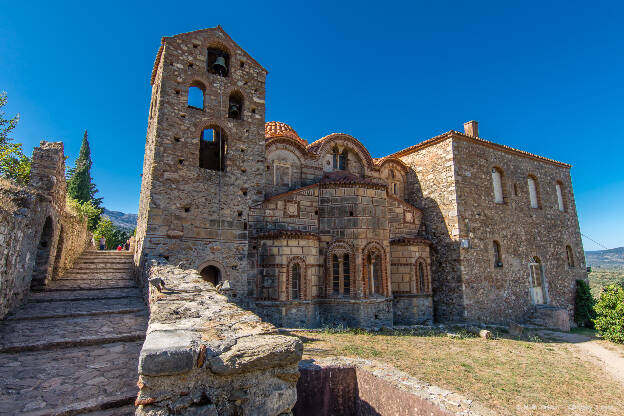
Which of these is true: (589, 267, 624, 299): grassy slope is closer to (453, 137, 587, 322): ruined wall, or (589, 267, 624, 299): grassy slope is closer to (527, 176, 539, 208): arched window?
(453, 137, 587, 322): ruined wall

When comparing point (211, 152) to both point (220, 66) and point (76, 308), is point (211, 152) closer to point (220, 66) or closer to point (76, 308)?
point (220, 66)

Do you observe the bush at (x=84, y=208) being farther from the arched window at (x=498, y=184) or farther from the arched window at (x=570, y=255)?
the arched window at (x=570, y=255)

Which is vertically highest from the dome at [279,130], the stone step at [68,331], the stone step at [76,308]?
the dome at [279,130]

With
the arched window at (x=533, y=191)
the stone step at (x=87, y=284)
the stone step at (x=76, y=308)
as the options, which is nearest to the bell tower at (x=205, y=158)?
the stone step at (x=87, y=284)

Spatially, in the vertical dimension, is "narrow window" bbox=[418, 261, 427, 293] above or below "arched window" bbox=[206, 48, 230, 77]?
below

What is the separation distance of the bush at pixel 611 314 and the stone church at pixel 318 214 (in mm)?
1932

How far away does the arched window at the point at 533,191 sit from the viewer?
18.0 metres

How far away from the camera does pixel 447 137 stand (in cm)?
1532

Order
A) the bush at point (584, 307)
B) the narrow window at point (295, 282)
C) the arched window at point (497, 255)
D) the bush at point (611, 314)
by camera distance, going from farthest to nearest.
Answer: the bush at point (584, 307) < the arched window at point (497, 255) < the bush at point (611, 314) < the narrow window at point (295, 282)

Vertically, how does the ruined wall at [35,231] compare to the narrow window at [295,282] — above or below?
above

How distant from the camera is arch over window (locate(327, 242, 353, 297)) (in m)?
12.0

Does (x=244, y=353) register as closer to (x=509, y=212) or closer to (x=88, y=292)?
(x=88, y=292)

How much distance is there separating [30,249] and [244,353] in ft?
25.0

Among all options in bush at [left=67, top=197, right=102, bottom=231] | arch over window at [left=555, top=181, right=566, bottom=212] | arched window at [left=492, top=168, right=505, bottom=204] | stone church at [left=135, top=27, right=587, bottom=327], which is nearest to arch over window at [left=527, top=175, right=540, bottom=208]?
stone church at [left=135, top=27, right=587, bottom=327]
